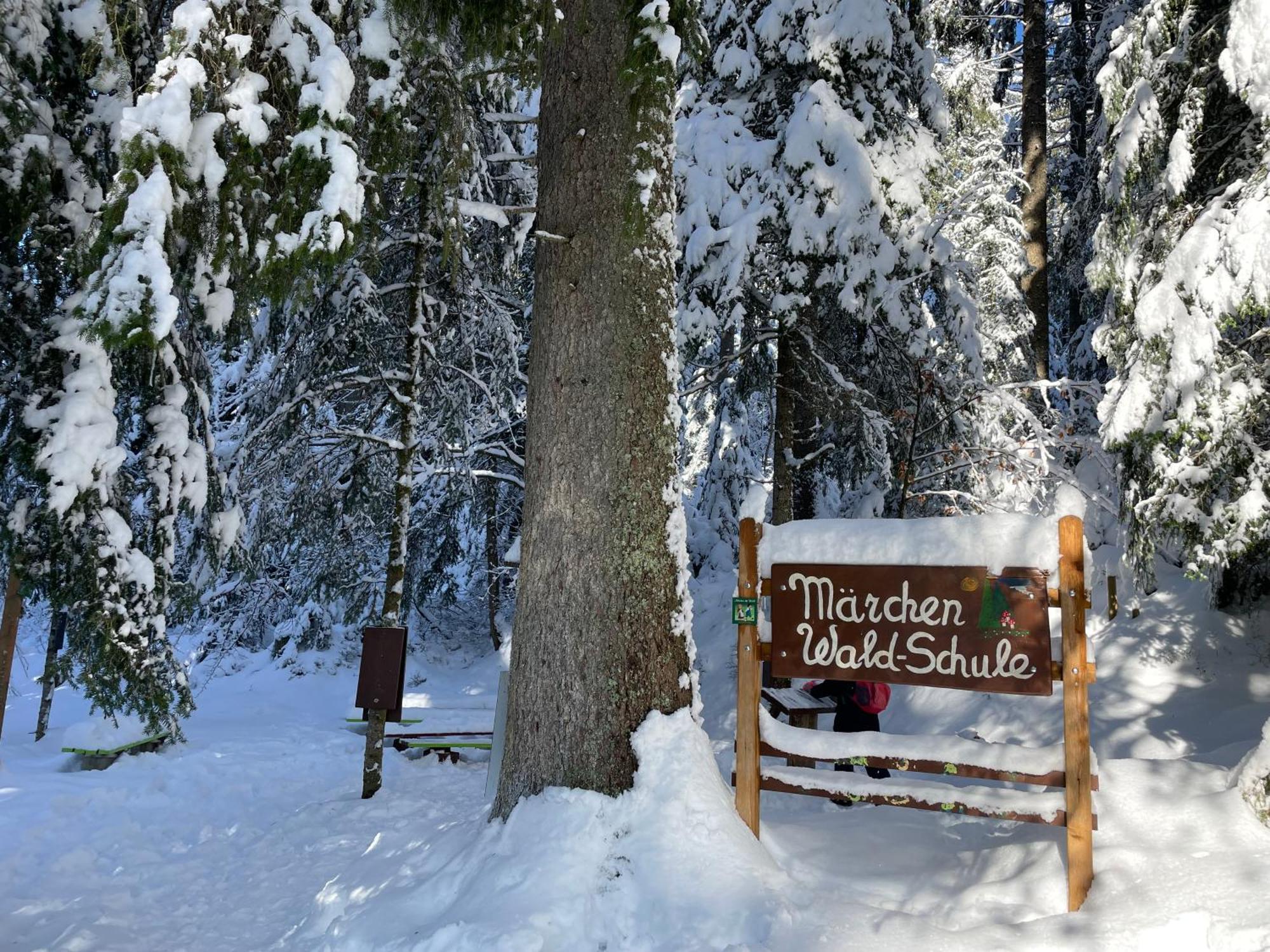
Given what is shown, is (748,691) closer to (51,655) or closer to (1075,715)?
(1075,715)

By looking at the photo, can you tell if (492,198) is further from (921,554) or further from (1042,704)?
(1042,704)

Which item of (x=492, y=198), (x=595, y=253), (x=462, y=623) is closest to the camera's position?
(x=595, y=253)

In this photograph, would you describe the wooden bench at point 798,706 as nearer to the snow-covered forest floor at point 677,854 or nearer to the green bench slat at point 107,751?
the snow-covered forest floor at point 677,854

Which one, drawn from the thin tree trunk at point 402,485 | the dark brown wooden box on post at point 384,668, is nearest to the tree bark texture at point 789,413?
the thin tree trunk at point 402,485

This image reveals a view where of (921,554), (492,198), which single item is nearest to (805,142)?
(492,198)

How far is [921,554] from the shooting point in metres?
4.18

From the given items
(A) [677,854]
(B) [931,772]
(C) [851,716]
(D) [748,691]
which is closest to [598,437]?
(D) [748,691]

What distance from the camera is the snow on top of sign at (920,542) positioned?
13.2ft

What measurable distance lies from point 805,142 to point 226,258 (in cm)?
557

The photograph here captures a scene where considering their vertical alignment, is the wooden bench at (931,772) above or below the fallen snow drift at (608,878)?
above

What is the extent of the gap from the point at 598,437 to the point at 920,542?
171 cm

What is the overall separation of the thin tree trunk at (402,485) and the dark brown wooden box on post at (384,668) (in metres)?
0.24

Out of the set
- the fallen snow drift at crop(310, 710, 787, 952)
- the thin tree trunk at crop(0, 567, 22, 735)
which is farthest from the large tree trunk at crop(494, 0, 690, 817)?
the thin tree trunk at crop(0, 567, 22, 735)

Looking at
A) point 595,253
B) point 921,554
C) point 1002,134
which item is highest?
point 1002,134
